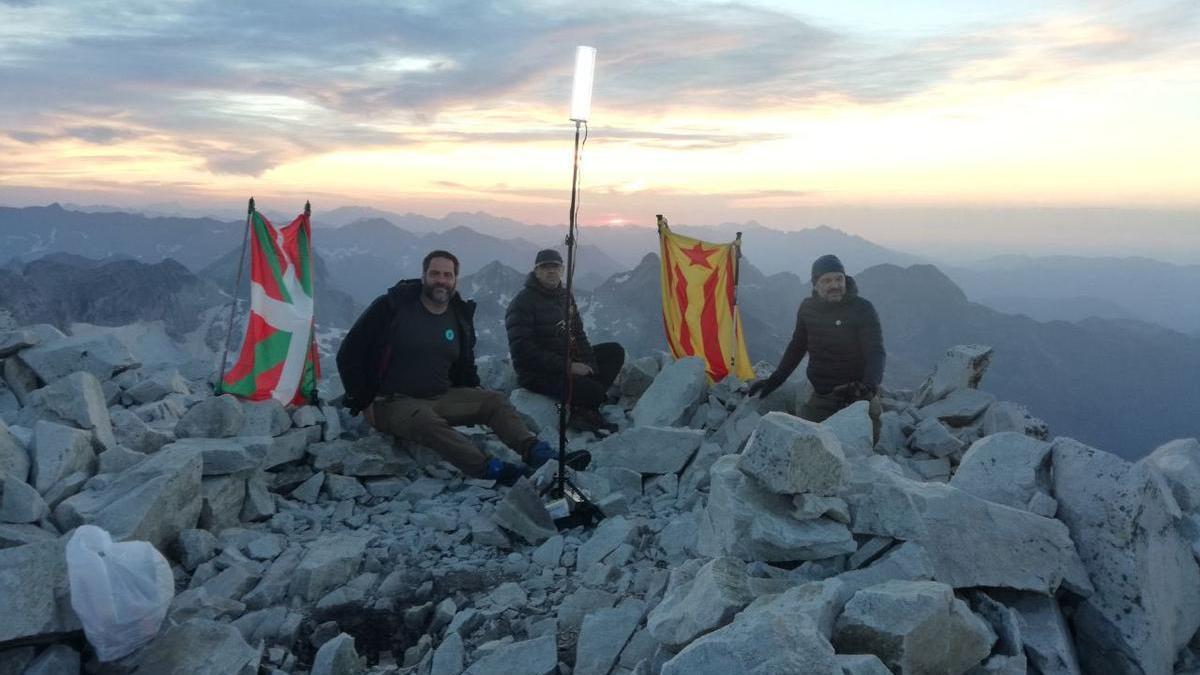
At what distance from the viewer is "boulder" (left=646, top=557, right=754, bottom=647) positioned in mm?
3702

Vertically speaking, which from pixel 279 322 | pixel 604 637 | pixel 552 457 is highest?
pixel 279 322

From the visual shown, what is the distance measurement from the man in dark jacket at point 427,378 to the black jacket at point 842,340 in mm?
3662

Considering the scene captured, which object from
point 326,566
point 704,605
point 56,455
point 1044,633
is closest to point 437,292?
point 326,566

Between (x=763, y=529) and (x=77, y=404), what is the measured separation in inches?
266

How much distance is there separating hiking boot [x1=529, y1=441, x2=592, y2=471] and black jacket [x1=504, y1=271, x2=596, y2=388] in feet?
6.82

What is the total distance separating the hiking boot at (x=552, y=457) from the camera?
8.30 meters

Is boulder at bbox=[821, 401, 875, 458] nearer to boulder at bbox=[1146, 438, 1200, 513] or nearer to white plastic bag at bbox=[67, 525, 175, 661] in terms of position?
boulder at bbox=[1146, 438, 1200, 513]

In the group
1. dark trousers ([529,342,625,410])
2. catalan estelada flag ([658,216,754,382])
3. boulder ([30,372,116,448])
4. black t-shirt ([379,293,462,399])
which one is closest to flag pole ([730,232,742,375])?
catalan estelada flag ([658,216,754,382])

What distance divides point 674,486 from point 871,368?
2.98m

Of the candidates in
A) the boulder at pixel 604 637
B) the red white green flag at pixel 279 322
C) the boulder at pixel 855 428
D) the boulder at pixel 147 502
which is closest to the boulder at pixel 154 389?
the red white green flag at pixel 279 322

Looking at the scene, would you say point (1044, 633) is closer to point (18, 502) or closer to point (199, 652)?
point (199, 652)

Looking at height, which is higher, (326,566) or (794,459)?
(794,459)

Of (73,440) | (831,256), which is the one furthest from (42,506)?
(831,256)

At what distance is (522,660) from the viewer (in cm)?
460
